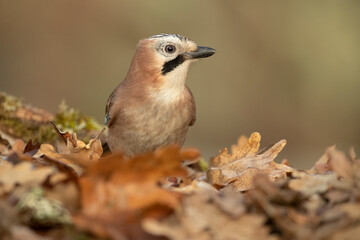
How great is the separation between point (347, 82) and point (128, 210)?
25.3 feet

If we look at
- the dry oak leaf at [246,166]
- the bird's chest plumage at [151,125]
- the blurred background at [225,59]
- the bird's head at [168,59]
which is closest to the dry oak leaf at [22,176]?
the dry oak leaf at [246,166]

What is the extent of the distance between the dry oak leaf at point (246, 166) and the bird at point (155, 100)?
95 centimetres

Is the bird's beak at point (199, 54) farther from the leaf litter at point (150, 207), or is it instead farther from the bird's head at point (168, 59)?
the leaf litter at point (150, 207)

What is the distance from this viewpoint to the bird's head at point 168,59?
3680 millimetres

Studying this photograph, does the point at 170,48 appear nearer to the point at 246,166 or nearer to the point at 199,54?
the point at 199,54

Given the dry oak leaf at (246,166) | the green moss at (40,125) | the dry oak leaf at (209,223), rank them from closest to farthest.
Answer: the dry oak leaf at (209,223), the dry oak leaf at (246,166), the green moss at (40,125)

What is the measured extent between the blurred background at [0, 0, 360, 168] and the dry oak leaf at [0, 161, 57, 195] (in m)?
6.74

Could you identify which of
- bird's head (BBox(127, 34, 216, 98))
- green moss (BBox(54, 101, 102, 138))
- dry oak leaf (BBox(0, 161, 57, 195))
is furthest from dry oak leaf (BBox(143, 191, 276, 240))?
green moss (BBox(54, 101, 102, 138))

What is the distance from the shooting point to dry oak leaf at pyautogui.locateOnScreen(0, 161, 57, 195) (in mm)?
1688

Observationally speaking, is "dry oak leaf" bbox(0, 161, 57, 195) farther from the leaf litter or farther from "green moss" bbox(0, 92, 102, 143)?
"green moss" bbox(0, 92, 102, 143)

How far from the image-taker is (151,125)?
358 cm

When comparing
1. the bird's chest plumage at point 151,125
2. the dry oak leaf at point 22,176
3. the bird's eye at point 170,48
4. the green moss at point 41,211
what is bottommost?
the green moss at point 41,211

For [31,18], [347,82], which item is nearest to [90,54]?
[31,18]

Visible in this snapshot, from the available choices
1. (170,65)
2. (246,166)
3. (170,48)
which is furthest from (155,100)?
(246,166)
